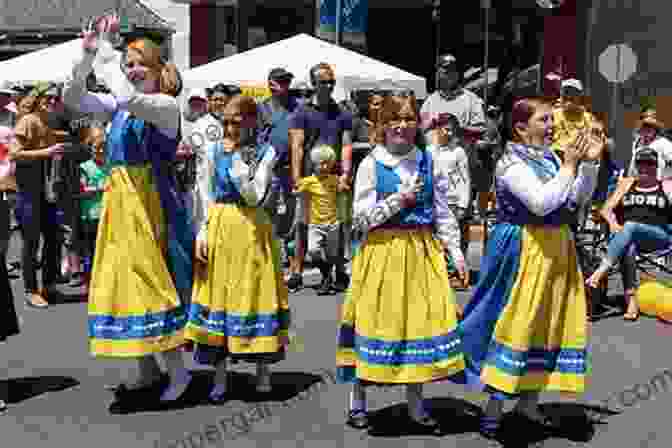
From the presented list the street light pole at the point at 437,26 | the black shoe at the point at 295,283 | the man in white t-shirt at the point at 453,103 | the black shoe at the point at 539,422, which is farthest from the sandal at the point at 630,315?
the street light pole at the point at 437,26

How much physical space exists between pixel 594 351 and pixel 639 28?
1172 cm

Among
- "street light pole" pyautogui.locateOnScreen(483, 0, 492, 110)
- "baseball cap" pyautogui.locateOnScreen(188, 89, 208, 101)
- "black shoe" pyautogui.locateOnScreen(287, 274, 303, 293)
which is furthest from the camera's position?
"street light pole" pyautogui.locateOnScreen(483, 0, 492, 110)

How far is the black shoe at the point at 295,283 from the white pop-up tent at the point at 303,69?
289 cm

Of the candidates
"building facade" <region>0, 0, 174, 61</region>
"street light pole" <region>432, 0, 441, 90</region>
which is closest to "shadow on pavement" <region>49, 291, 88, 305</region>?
"building facade" <region>0, 0, 174, 61</region>

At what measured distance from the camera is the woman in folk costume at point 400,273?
17.4 ft

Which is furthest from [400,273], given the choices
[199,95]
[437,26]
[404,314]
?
[437,26]

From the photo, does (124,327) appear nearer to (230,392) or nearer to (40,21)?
(230,392)

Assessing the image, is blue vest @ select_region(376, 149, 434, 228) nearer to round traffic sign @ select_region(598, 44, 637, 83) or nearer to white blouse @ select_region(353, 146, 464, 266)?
white blouse @ select_region(353, 146, 464, 266)

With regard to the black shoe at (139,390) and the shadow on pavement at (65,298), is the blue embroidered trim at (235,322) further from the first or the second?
the shadow on pavement at (65,298)

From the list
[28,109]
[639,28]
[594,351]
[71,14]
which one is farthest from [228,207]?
[71,14]

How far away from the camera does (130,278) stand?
5.70 meters

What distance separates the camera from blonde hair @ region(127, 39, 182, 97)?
5715 millimetres

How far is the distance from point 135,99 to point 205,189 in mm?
790

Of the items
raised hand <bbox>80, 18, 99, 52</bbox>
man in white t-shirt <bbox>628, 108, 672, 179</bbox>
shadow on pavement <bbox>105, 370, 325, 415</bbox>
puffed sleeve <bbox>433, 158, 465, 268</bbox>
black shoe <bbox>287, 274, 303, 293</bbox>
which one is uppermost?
raised hand <bbox>80, 18, 99, 52</bbox>
